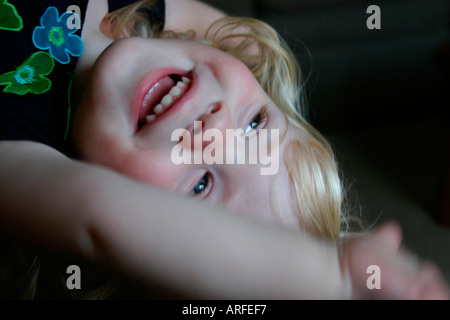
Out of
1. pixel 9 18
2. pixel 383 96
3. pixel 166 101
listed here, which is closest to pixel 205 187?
pixel 166 101

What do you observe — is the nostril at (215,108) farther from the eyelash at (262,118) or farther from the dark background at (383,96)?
the dark background at (383,96)

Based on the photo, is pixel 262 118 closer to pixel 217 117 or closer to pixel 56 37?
pixel 217 117

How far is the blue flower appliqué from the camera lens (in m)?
0.67

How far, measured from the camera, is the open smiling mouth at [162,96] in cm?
60

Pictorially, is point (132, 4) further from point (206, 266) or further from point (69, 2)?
point (206, 266)

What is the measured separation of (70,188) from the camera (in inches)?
17.9

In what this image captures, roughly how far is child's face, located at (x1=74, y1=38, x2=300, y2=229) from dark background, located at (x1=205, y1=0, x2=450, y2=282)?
0.62m

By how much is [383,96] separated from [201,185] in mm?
1023

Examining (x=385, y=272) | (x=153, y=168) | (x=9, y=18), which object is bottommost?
(x=385, y=272)

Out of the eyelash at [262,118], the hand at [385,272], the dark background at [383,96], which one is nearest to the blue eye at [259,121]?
the eyelash at [262,118]

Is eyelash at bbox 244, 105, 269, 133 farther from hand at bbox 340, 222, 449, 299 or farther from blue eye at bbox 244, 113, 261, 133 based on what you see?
hand at bbox 340, 222, 449, 299

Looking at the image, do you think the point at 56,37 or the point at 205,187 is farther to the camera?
the point at 56,37

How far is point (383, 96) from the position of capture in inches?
56.9

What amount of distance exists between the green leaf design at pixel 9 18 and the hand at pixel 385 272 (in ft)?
1.66
